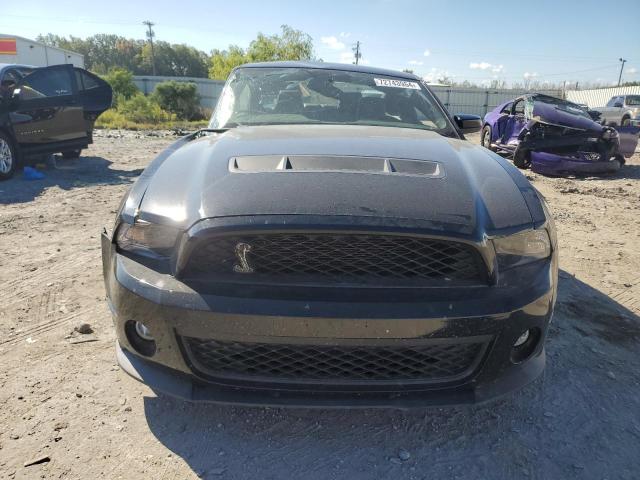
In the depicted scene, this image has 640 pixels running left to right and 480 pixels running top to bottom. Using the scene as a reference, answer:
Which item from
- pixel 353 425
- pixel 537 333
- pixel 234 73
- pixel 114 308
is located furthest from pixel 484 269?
pixel 234 73

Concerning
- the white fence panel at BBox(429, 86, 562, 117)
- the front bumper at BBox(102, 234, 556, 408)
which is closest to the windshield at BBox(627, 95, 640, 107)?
the white fence panel at BBox(429, 86, 562, 117)

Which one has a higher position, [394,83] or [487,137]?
[394,83]

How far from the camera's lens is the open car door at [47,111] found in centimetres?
738

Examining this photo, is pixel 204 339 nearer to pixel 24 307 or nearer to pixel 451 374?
pixel 451 374

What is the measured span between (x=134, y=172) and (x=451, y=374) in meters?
7.94

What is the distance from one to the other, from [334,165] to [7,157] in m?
7.16

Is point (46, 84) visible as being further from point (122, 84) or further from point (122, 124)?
point (122, 84)

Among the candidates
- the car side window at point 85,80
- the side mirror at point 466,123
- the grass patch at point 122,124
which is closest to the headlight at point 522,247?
the side mirror at point 466,123

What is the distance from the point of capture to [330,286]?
1.68m

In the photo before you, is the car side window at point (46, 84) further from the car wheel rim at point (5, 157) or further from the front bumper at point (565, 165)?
the front bumper at point (565, 165)

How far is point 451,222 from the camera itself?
1722 millimetres

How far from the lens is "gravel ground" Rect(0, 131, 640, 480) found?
183cm

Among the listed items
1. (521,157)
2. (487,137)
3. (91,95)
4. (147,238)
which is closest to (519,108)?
(487,137)

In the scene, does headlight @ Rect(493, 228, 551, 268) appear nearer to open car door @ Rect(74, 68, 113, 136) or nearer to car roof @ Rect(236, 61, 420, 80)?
car roof @ Rect(236, 61, 420, 80)
